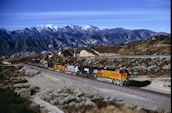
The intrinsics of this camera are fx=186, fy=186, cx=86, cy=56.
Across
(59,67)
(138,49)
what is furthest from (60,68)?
(138,49)

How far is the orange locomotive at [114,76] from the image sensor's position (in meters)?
34.0

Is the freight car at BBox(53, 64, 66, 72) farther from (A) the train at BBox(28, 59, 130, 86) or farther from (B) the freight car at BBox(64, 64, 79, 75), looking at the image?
(A) the train at BBox(28, 59, 130, 86)

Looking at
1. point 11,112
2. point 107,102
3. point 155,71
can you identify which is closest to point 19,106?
point 11,112

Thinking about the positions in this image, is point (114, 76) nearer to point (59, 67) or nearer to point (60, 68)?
point (60, 68)

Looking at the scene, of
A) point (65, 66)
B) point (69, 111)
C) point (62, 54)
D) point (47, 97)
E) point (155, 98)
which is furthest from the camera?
point (62, 54)

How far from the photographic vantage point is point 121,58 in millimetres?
73375

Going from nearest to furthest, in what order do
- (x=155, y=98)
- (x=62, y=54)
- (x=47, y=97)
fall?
1. (x=155, y=98)
2. (x=47, y=97)
3. (x=62, y=54)

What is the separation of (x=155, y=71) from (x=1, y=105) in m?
37.0

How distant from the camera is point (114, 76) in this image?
120 feet

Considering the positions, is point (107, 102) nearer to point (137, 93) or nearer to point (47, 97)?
point (137, 93)

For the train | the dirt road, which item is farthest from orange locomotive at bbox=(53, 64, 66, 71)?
the dirt road

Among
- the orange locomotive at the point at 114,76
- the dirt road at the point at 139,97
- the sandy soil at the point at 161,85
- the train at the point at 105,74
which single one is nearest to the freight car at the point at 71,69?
the train at the point at 105,74

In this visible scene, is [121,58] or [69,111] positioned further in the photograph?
[121,58]

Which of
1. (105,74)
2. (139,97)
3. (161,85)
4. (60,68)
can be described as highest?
(60,68)
